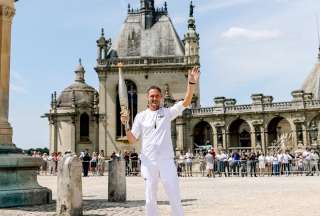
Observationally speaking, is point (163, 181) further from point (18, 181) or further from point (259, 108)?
point (259, 108)

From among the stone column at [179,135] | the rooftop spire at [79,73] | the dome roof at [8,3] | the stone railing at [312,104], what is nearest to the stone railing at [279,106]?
the stone railing at [312,104]

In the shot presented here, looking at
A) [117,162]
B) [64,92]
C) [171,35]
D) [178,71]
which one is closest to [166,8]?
[171,35]

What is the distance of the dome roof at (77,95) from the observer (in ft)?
171

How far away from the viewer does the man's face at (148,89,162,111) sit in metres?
5.93

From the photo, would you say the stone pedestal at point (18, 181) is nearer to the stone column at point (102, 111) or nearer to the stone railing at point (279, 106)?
the stone railing at point (279, 106)

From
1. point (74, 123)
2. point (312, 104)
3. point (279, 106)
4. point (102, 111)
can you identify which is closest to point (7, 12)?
point (312, 104)

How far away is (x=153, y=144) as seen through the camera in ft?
18.9

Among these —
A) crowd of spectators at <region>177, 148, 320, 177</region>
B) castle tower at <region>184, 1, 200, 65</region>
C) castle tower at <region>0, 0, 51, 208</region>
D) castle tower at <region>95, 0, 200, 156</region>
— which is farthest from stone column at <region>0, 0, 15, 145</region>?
castle tower at <region>184, 1, 200, 65</region>

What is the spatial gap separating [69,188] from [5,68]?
12.8 ft

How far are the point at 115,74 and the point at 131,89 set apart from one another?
245 cm

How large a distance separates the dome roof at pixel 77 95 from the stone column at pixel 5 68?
134 feet

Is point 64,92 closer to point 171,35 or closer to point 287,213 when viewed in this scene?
point 171,35

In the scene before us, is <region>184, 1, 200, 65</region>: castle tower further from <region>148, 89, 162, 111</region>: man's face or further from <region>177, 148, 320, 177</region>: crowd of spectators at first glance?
<region>148, 89, 162, 111</region>: man's face

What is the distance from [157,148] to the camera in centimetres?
573
